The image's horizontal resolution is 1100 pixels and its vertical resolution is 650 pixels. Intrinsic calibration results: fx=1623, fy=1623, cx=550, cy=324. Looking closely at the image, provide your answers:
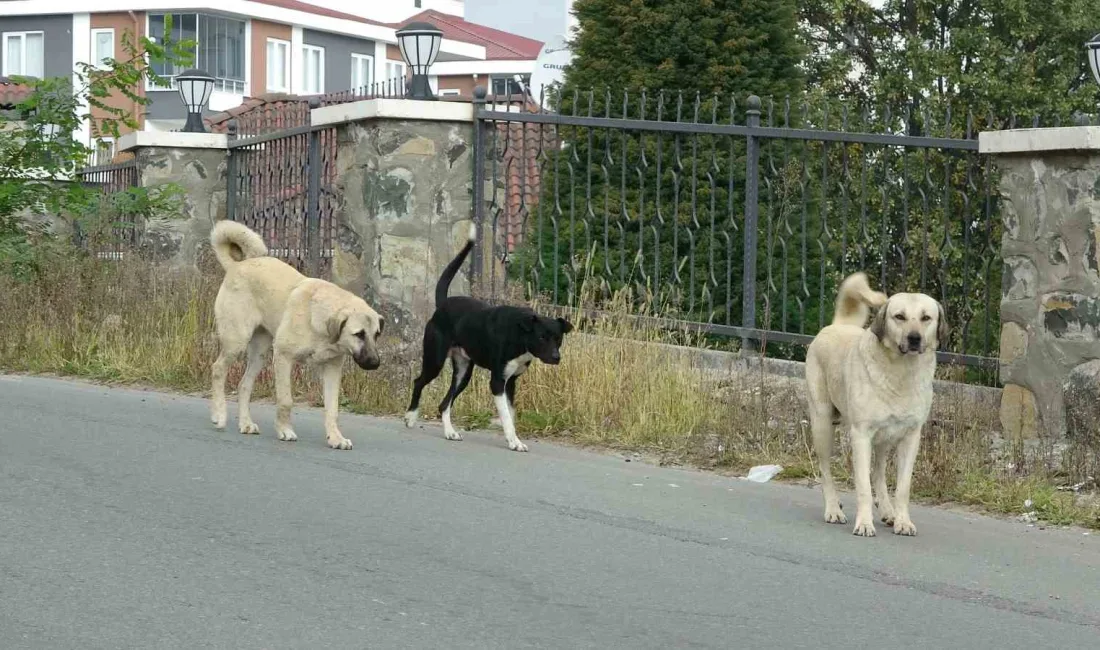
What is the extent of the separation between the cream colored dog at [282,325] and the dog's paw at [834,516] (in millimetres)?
3079

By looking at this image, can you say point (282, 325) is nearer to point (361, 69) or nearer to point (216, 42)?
point (216, 42)

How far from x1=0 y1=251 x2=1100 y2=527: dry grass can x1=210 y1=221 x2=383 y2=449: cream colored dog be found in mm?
1475

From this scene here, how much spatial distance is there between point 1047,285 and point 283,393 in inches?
186

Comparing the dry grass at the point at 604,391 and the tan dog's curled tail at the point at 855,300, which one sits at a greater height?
the tan dog's curled tail at the point at 855,300

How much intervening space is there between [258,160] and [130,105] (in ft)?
112

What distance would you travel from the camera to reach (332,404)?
32.8 ft

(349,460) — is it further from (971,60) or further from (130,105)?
(130,105)

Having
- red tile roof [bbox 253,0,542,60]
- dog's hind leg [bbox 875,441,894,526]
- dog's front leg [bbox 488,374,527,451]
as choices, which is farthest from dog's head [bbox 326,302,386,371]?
red tile roof [bbox 253,0,542,60]

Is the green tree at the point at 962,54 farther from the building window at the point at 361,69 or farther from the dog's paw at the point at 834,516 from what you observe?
the building window at the point at 361,69

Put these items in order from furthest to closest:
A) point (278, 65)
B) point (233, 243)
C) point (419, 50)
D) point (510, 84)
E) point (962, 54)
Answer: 1. point (278, 65)
2. point (962, 54)
3. point (510, 84)
4. point (419, 50)
5. point (233, 243)

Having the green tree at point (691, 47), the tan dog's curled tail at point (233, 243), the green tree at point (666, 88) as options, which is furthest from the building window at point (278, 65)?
the tan dog's curled tail at point (233, 243)

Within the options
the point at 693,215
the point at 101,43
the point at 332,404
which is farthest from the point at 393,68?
the point at 332,404

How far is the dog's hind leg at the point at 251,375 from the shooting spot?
1047 cm

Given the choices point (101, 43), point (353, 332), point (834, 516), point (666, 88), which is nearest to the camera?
point (834, 516)
